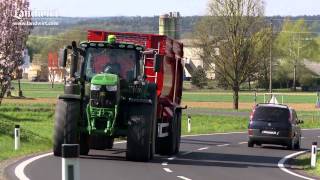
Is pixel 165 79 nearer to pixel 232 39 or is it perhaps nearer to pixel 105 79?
pixel 105 79

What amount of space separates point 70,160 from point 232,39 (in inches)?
2357

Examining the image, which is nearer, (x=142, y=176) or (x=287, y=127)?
(x=142, y=176)

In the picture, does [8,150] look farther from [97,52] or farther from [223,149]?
[223,149]

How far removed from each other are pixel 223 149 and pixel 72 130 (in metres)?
9.55

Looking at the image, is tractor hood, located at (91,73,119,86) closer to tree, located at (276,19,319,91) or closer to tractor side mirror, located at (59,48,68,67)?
tractor side mirror, located at (59,48,68,67)

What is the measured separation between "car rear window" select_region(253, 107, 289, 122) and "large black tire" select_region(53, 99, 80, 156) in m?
12.0

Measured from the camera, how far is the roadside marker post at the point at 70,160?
28.9 feet

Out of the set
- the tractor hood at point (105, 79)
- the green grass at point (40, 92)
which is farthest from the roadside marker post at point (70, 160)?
the green grass at point (40, 92)

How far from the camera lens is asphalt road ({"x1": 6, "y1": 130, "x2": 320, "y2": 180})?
16094 mm

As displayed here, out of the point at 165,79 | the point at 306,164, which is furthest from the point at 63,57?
the point at 306,164

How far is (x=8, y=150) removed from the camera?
22.2 meters

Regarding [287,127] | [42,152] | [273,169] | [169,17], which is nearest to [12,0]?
[287,127]

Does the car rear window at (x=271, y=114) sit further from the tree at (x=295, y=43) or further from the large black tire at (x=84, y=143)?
the tree at (x=295, y=43)

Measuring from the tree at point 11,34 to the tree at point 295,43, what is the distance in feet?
278
